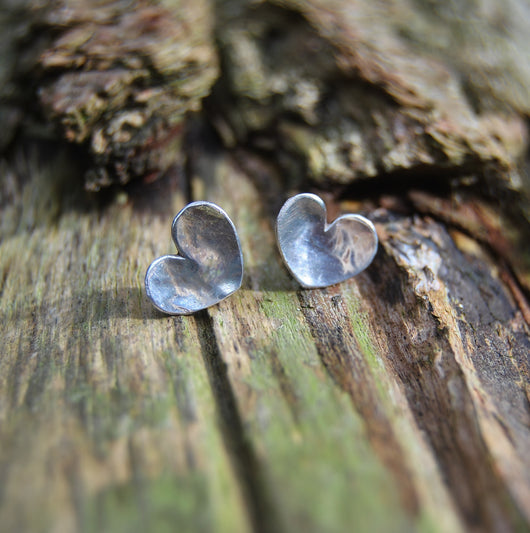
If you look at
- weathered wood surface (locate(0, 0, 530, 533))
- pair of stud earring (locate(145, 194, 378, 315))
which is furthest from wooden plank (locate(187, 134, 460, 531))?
pair of stud earring (locate(145, 194, 378, 315))

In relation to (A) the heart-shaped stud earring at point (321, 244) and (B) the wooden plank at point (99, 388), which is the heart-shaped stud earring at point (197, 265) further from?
(A) the heart-shaped stud earring at point (321, 244)

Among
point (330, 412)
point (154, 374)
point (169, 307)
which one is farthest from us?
point (169, 307)

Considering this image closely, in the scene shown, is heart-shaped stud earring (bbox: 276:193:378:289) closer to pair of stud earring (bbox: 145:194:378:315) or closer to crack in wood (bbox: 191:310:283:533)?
pair of stud earring (bbox: 145:194:378:315)

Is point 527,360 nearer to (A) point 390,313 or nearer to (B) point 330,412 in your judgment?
(A) point 390,313

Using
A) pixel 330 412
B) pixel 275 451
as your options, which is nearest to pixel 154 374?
pixel 275 451

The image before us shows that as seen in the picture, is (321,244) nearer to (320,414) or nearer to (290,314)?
(290,314)

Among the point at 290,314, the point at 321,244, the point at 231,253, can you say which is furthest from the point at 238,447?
the point at 321,244

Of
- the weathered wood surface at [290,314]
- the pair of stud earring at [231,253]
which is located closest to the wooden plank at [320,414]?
the weathered wood surface at [290,314]
